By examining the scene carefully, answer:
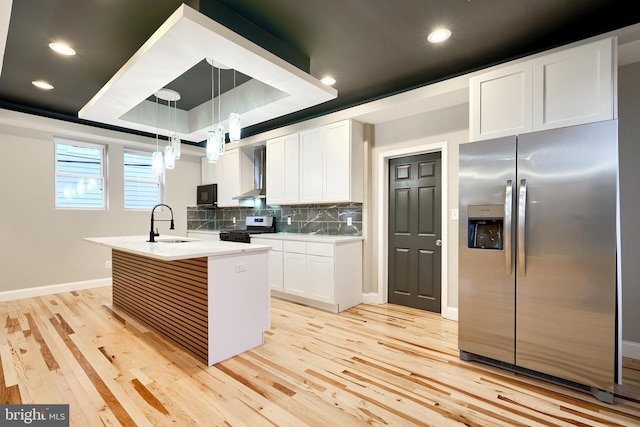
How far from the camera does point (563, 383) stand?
2.16 meters

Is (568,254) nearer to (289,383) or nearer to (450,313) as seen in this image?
(450,313)

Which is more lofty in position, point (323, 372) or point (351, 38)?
point (351, 38)

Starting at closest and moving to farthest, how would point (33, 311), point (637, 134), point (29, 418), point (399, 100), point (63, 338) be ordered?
point (29, 418) → point (637, 134) → point (63, 338) → point (399, 100) → point (33, 311)

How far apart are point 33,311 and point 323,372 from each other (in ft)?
12.4

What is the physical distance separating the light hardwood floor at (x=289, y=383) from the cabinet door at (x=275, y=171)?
2.19m

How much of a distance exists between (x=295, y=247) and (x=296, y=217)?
99cm

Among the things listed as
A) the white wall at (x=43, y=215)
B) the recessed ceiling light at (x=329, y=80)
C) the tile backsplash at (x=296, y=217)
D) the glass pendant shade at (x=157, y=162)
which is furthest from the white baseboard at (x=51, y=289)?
the recessed ceiling light at (x=329, y=80)

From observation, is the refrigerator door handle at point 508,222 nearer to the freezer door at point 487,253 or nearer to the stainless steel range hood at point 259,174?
the freezer door at point 487,253

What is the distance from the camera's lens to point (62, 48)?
9.19 ft

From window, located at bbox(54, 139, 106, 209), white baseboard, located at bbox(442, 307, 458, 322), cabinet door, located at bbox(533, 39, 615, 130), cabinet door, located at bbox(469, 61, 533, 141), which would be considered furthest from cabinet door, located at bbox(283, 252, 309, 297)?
window, located at bbox(54, 139, 106, 209)

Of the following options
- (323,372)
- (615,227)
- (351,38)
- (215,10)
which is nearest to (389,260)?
(323,372)

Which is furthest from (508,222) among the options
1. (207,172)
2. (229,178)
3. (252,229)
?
(207,172)

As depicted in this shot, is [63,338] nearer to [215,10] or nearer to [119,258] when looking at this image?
[119,258]

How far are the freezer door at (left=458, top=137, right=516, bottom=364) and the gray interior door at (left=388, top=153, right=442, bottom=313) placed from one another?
1165 millimetres
